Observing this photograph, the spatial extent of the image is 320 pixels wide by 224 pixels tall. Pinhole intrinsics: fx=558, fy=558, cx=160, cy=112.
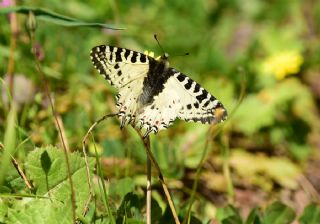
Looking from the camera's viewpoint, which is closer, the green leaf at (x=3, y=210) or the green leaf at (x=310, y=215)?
the green leaf at (x=3, y=210)

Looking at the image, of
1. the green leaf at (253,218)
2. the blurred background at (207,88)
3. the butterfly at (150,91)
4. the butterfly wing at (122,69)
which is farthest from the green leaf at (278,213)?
the butterfly wing at (122,69)

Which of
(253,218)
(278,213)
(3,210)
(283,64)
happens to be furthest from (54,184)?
(283,64)

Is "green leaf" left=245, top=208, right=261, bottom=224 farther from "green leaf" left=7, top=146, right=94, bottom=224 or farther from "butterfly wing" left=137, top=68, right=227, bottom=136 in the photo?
"green leaf" left=7, top=146, right=94, bottom=224

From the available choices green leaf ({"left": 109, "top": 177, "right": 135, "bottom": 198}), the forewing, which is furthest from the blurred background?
the forewing

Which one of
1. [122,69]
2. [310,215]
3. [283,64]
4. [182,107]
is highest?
[283,64]

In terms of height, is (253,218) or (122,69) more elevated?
(122,69)

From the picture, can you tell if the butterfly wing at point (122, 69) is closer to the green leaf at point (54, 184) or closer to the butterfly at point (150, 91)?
the butterfly at point (150, 91)

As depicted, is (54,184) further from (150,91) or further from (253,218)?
(253,218)
